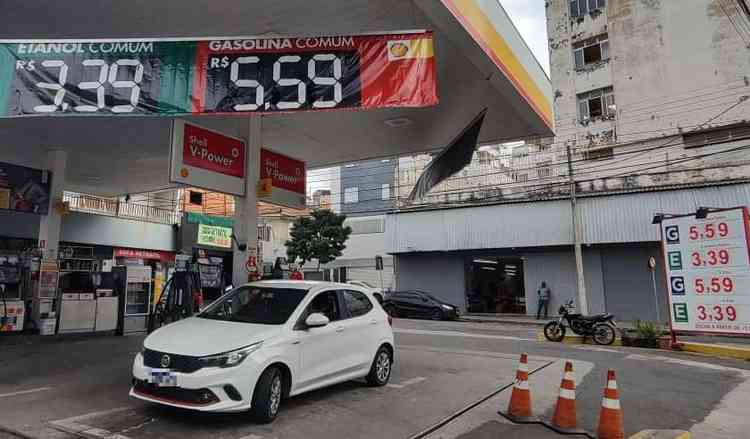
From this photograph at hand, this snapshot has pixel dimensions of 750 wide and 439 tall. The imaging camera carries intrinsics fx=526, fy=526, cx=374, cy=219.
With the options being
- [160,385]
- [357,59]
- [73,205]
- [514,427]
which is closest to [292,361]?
[160,385]

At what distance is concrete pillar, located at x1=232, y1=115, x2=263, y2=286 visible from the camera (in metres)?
10.1

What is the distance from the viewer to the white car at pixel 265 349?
5.38m

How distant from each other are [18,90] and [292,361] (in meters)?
4.72

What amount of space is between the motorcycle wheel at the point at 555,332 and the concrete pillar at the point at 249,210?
911 centimetres

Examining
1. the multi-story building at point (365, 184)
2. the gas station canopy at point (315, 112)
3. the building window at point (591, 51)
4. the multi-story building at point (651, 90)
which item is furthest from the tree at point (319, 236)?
the building window at point (591, 51)

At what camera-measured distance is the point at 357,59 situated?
6.75m

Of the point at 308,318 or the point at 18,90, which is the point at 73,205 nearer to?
the point at 18,90

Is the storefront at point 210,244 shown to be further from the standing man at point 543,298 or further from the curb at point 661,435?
the curb at point 661,435

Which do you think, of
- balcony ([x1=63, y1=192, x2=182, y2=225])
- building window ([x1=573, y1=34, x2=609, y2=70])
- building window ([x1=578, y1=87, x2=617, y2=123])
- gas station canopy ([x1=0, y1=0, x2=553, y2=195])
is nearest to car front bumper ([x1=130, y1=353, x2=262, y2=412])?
gas station canopy ([x1=0, y1=0, x2=553, y2=195])

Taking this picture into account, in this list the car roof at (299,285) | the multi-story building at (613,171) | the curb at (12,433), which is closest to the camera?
the curb at (12,433)

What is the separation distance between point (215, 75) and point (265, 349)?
356cm

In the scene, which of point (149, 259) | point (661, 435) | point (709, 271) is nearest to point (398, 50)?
point (661, 435)

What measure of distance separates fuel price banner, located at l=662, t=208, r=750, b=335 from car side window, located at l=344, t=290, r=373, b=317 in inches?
336

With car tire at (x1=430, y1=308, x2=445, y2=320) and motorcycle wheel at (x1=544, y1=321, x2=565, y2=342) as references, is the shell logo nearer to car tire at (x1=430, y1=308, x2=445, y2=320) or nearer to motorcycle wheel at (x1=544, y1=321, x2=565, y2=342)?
motorcycle wheel at (x1=544, y1=321, x2=565, y2=342)
